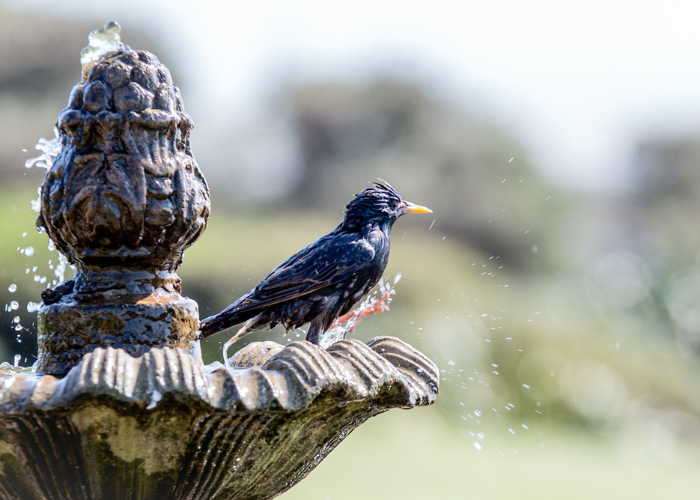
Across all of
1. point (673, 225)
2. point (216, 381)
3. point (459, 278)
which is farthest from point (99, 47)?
point (673, 225)

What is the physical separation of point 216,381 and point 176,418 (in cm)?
15

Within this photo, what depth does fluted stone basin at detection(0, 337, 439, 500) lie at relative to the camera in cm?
190

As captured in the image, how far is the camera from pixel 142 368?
1914 millimetres

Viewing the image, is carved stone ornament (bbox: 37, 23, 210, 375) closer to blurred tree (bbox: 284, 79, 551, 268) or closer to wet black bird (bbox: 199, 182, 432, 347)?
wet black bird (bbox: 199, 182, 432, 347)

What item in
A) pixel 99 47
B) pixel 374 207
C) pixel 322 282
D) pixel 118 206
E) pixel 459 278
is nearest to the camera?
pixel 118 206

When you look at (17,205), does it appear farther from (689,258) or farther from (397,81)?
(689,258)

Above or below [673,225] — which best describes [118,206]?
below

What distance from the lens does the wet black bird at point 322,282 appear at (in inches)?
119

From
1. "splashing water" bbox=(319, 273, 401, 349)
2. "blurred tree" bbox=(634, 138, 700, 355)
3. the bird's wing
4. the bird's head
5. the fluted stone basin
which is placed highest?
"blurred tree" bbox=(634, 138, 700, 355)

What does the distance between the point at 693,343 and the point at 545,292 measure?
104 inches

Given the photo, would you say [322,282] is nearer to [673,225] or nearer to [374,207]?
[374,207]

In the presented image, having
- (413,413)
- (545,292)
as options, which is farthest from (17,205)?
(545,292)

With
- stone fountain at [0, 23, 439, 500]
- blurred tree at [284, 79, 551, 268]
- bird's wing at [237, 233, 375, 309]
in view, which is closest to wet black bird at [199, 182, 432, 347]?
bird's wing at [237, 233, 375, 309]

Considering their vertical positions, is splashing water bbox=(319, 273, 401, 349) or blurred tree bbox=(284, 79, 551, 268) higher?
blurred tree bbox=(284, 79, 551, 268)
